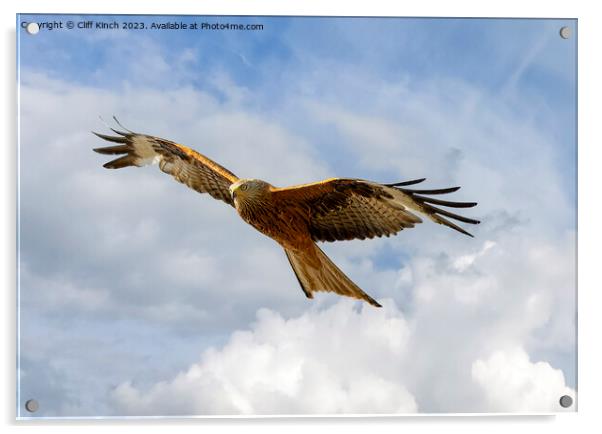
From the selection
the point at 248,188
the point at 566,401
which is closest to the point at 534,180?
the point at 566,401

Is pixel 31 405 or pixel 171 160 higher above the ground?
pixel 171 160

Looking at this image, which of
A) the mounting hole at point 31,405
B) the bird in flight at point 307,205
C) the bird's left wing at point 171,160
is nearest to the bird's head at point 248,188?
the bird in flight at point 307,205

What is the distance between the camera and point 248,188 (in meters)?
3.63

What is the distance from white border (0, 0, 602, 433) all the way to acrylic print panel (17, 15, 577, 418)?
0.16 feet

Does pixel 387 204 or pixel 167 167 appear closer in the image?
pixel 387 204

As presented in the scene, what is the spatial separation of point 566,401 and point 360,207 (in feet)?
4.46

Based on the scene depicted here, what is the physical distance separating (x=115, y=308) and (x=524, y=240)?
1.95 metres

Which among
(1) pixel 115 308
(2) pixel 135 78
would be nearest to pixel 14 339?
(1) pixel 115 308

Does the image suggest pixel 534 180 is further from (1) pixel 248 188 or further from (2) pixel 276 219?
(1) pixel 248 188

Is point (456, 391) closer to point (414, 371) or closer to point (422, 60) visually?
point (414, 371)

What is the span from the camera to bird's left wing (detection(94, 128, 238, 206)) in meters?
3.78

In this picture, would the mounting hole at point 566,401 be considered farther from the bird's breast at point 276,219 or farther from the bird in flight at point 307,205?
the bird's breast at point 276,219

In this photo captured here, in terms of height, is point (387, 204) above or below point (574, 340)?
above

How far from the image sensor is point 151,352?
3.71 metres
